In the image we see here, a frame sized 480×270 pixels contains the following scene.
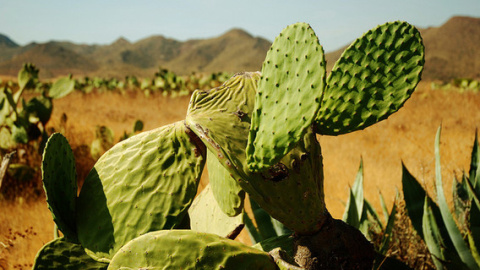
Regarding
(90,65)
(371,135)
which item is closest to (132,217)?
(371,135)

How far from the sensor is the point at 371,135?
4879 millimetres

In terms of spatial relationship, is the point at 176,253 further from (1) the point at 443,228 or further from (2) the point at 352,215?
(1) the point at 443,228

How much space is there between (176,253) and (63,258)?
480 mm

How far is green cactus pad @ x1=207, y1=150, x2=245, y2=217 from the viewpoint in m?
1.00

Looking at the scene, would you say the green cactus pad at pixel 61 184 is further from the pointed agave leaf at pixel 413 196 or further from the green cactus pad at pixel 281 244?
the pointed agave leaf at pixel 413 196

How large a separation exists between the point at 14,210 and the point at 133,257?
227 cm

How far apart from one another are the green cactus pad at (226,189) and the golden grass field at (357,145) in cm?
74

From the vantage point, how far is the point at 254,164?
828 mm

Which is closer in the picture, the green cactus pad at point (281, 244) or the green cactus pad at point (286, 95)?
the green cactus pad at point (286, 95)

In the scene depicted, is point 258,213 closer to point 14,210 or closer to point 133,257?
point 133,257

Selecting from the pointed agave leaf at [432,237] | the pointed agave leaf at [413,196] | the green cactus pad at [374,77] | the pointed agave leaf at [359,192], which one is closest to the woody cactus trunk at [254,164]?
the green cactus pad at [374,77]

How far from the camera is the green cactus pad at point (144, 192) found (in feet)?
3.18

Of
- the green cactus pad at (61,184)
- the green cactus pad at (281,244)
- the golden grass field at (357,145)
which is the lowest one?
the golden grass field at (357,145)

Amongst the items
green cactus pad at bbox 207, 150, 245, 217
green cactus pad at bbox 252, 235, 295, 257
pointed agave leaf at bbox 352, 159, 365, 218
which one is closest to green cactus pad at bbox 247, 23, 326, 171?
green cactus pad at bbox 207, 150, 245, 217
